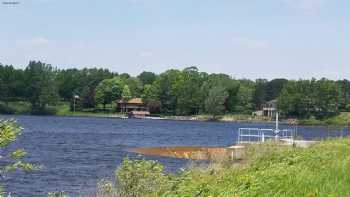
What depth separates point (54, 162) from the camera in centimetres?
5472

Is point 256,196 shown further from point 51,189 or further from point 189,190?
point 51,189

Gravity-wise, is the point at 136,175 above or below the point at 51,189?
above

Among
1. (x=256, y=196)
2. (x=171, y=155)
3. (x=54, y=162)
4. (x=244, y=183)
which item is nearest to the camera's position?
(x=256, y=196)

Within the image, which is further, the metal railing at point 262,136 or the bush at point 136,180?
the metal railing at point 262,136

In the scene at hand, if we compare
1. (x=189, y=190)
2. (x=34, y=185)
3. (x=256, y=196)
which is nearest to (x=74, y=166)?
(x=34, y=185)

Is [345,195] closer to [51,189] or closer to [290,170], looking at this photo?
[290,170]

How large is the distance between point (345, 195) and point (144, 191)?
412 inches

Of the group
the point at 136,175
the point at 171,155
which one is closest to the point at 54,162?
the point at 171,155

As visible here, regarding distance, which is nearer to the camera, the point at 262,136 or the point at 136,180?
the point at 136,180

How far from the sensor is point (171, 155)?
64.2 meters

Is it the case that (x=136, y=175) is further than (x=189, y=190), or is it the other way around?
(x=136, y=175)

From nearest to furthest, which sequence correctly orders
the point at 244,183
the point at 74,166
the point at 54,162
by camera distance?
the point at 244,183, the point at 74,166, the point at 54,162

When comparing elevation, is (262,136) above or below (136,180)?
above

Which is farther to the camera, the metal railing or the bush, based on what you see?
the metal railing
